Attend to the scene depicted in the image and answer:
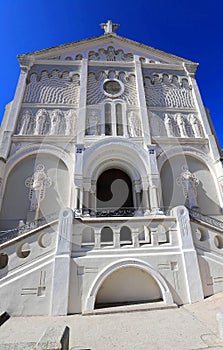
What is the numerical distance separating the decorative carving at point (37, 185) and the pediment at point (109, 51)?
10281 millimetres

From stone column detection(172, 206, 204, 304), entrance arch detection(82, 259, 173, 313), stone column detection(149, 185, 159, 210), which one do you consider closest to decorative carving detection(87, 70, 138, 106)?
stone column detection(149, 185, 159, 210)

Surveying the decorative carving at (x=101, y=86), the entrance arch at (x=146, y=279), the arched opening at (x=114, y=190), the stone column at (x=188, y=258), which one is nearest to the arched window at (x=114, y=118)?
the decorative carving at (x=101, y=86)

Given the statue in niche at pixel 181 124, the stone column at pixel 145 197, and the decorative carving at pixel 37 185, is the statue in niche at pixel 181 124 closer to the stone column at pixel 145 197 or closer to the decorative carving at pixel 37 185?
the stone column at pixel 145 197

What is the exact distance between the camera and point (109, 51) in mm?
15625

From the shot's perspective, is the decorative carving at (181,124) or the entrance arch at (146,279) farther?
the decorative carving at (181,124)

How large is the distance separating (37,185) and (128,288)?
22.7ft

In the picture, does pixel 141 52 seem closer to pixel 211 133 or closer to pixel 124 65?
pixel 124 65

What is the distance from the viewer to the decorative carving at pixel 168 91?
13.3 metres

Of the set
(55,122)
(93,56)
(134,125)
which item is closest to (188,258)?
(134,125)

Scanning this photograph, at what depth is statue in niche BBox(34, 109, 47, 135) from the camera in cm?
1119

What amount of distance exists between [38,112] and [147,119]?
23.8ft

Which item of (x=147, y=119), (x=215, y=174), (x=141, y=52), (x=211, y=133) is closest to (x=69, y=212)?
(x=147, y=119)

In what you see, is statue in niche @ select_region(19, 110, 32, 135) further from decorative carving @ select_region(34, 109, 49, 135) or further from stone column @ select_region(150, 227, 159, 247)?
stone column @ select_region(150, 227, 159, 247)

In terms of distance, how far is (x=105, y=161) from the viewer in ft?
35.8
